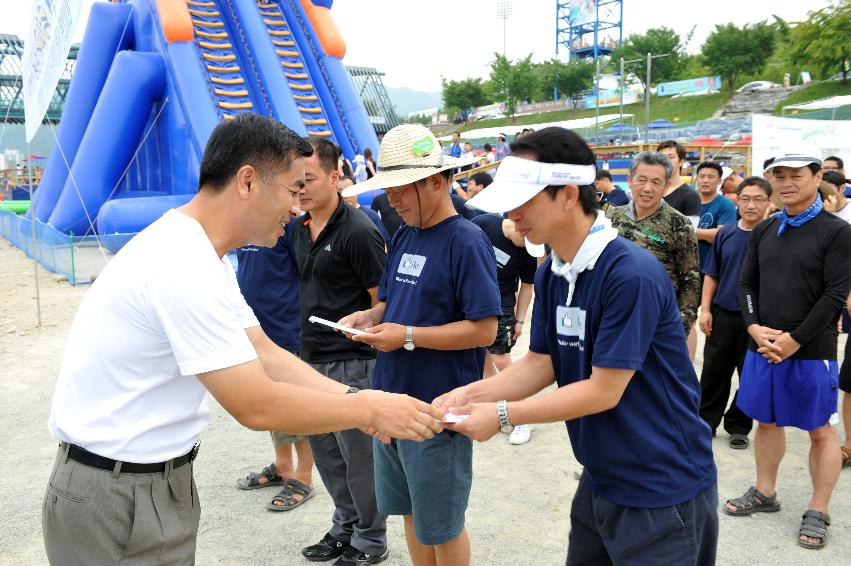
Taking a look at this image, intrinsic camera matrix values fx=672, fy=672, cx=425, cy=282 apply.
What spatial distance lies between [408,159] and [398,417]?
1169 mm

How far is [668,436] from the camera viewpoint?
6.50 ft

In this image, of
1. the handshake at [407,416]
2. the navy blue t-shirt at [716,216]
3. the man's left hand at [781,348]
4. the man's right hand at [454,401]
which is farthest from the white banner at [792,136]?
the handshake at [407,416]

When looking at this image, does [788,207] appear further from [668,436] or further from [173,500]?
[173,500]

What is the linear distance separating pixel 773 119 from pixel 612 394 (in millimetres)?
12881

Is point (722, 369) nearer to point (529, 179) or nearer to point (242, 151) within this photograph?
point (529, 179)

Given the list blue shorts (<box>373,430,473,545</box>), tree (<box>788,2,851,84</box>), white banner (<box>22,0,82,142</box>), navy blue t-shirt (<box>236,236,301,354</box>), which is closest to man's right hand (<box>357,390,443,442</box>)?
blue shorts (<box>373,430,473,545</box>)

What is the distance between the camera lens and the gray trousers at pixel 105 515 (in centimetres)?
188

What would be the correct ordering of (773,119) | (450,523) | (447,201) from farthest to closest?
(773,119)
(447,201)
(450,523)

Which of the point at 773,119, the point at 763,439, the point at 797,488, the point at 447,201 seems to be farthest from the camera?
the point at 773,119

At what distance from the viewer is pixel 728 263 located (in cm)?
492

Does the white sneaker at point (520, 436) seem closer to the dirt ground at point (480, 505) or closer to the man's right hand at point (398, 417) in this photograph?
the dirt ground at point (480, 505)

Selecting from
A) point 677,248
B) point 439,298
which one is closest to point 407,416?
point 439,298

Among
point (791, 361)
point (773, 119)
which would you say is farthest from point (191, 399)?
point (773, 119)

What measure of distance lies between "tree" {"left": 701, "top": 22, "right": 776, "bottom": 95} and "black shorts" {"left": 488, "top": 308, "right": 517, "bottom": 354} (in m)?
46.1
